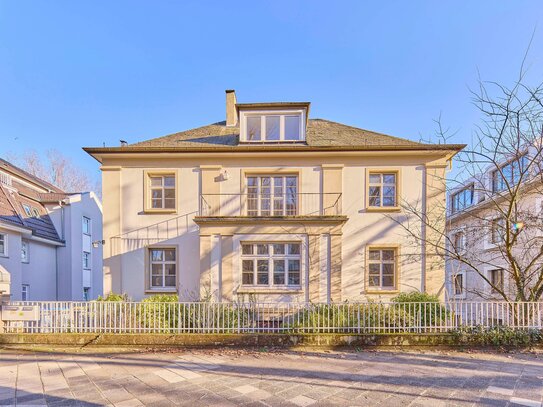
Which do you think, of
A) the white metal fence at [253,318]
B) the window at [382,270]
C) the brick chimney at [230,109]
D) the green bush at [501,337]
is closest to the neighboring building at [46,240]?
the white metal fence at [253,318]

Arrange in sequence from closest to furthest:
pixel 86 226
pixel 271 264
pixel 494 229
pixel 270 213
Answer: pixel 494 229
pixel 271 264
pixel 270 213
pixel 86 226

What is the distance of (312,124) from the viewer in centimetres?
1441

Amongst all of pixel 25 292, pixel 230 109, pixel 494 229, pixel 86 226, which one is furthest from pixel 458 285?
pixel 86 226

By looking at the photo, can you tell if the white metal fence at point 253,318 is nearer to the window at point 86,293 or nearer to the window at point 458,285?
the window at point 458,285

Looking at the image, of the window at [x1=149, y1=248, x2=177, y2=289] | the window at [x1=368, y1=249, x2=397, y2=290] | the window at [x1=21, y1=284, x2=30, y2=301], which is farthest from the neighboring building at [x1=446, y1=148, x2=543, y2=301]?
the window at [x1=21, y1=284, x2=30, y2=301]

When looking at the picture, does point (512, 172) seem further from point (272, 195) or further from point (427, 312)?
point (272, 195)

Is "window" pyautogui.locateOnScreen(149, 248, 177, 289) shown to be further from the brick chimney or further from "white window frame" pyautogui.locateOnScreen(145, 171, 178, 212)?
the brick chimney

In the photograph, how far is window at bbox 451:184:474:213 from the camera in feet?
67.7

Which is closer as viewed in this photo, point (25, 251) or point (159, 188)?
point (159, 188)

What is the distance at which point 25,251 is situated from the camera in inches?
619

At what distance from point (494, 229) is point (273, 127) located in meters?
8.59

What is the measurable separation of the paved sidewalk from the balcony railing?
240 inches

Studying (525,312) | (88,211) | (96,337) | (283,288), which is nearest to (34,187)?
(88,211)

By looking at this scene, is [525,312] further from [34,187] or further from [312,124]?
[34,187]
